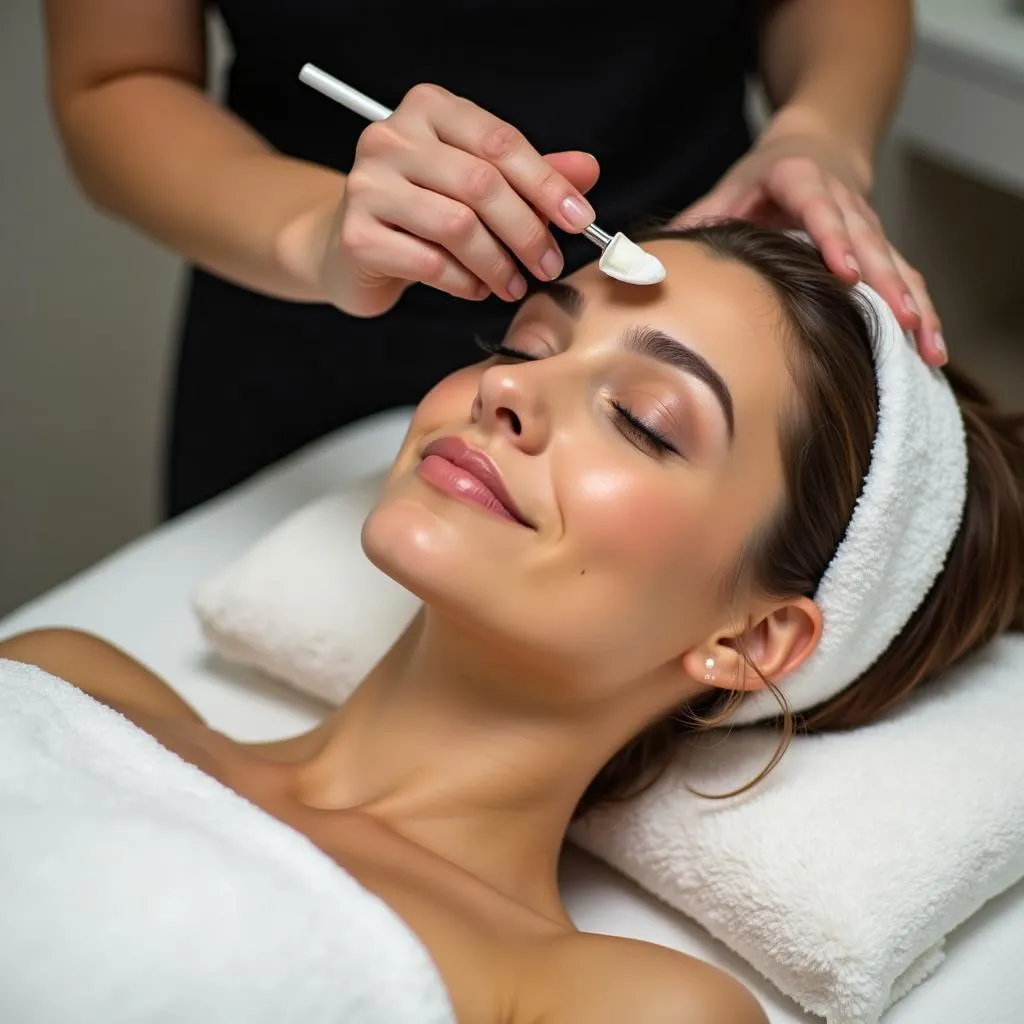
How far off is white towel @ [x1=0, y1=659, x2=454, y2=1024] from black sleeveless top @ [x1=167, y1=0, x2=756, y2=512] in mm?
636

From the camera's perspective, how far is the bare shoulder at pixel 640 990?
85 centimetres

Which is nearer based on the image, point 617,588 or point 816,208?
point 617,588

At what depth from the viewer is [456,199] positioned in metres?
0.90

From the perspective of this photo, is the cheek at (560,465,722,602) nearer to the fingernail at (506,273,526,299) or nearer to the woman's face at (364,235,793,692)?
the woman's face at (364,235,793,692)

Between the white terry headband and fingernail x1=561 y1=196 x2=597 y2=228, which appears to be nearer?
fingernail x1=561 y1=196 x2=597 y2=228

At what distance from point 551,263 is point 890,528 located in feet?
1.10

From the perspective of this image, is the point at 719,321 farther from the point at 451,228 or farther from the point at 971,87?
the point at 971,87

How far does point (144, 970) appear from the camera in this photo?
0.79 m

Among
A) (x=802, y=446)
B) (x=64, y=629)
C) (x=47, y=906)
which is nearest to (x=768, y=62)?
(x=802, y=446)

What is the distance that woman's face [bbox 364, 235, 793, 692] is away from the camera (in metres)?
0.93

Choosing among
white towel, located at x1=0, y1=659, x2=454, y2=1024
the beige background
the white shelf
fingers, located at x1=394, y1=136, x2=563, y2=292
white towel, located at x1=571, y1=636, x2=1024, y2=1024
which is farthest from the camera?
the beige background

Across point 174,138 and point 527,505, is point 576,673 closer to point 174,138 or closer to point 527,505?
point 527,505

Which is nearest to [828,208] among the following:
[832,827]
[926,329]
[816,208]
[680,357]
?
[816,208]

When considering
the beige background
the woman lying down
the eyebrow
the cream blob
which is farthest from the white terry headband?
the beige background
